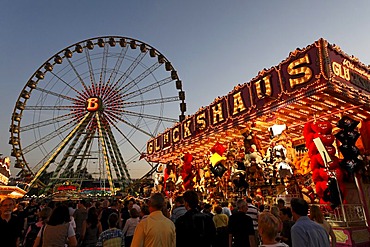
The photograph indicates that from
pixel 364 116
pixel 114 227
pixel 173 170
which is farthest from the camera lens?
pixel 173 170

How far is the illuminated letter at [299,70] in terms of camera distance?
5577mm

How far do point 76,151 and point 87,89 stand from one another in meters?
5.43

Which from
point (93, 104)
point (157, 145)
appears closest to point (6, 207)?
point (157, 145)

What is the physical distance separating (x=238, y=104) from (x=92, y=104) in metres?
17.0

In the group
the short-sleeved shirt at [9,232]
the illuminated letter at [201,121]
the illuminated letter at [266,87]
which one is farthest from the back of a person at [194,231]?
the illuminated letter at [201,121]

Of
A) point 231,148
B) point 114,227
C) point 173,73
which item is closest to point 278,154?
point 231,148

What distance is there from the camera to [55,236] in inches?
127

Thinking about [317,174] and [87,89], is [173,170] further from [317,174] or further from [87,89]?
[87,89]

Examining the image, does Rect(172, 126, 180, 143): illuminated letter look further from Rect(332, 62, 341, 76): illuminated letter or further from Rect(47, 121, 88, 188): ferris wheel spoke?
Rect(47, 121, 88, 188): ferris wheel spoke

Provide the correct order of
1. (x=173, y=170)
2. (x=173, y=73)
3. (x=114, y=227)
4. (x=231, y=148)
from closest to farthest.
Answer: (x=114, y=227) < (x=231, y=148) < (x=173, y=170) < (x=173, y=73)

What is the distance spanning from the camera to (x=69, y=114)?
72.8 feet

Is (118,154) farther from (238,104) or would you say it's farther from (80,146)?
(238,104)

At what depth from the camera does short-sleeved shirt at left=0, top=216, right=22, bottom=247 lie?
317 cm

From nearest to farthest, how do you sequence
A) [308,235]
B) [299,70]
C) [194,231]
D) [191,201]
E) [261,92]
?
[308,235]
[194,231]
[191,201]
[299,70]
[261,92]
